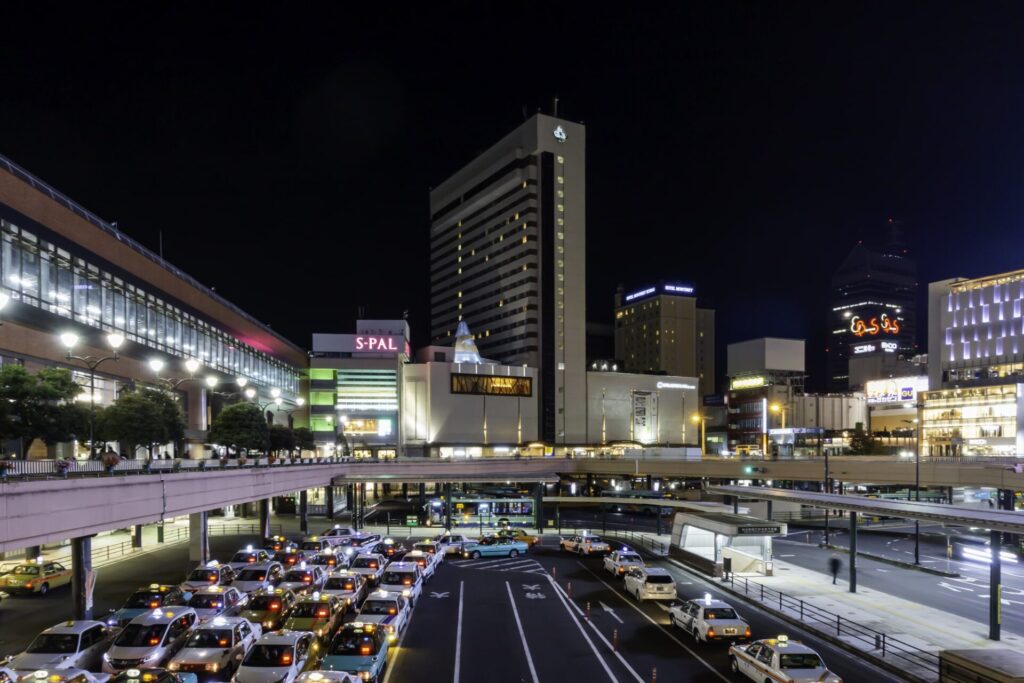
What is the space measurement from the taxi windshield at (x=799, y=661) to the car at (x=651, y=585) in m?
12.2

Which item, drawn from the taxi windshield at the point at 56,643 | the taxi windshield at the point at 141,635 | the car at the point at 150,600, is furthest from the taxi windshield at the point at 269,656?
the car at the point at 150,600

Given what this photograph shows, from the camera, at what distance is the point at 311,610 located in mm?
23984

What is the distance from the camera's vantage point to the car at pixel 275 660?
17828 mm

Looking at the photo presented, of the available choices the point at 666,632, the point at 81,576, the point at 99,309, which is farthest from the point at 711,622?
the point at 99,309

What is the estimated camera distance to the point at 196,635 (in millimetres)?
20156

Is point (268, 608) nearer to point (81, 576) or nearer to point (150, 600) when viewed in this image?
point (150, 600)

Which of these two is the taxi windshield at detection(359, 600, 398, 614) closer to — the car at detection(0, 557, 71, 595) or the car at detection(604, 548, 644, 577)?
the car at detection(604, 548, 644, 577)

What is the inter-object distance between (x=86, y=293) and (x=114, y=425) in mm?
16918

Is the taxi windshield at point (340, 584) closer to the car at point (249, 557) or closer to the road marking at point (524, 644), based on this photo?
the road marking at point (524, 644)

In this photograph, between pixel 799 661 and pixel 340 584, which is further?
pixel 340 584

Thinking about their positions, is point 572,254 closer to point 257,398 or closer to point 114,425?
point 257,398

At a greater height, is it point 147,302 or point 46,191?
point 46,191

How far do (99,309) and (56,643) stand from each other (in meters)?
38.4

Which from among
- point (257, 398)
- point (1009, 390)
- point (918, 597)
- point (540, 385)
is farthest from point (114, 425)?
point (1009, 390)
